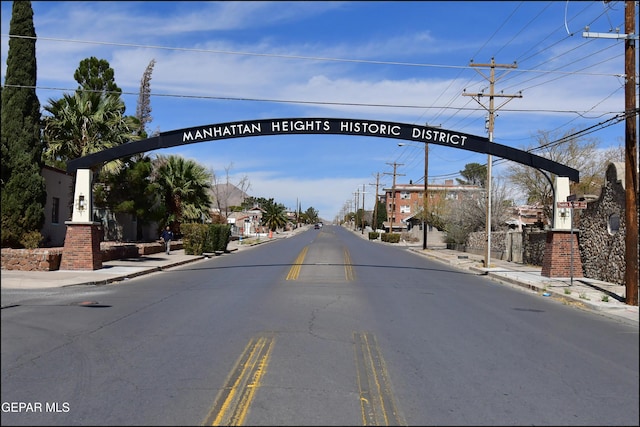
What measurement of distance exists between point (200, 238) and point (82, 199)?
13.4 meters

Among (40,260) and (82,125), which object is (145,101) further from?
(40,260)

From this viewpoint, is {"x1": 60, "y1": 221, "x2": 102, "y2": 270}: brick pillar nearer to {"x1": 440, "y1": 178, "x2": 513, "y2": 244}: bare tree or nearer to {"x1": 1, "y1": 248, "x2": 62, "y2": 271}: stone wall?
{"x1": 1, "y1": 248, "x2": 62, "y2": 271}: stone wall

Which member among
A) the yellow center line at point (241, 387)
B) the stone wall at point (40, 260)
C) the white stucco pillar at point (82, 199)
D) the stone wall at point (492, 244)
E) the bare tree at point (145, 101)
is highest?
the bare tree at point (145, 101)

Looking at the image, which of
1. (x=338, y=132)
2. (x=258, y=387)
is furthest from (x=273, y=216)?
(x=258, y=387)

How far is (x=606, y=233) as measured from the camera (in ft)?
66.3

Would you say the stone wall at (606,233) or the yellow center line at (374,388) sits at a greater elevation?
the stone wall at (606,233)

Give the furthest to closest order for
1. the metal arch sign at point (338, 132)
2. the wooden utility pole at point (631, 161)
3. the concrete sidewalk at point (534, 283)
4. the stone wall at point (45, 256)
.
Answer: the metal arch sign at point (338, 132) < the stone wall at point (45, 256) < the wooden utility pole at point (631, 161) < the concrete sidewalk at point (534, 283)

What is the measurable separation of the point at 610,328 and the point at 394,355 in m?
4.72

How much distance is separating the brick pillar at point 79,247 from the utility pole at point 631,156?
55.0ft

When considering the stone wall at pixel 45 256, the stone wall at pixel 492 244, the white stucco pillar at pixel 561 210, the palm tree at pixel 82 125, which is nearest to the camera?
the stone wall at pixel 45 256

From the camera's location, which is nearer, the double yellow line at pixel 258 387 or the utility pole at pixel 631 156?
the double yellow line at pixel 258 387

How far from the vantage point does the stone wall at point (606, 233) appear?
19078 mm

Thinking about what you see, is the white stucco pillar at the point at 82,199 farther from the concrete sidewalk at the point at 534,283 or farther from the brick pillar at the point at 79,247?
the concrete sidewalk at the point at 534,283

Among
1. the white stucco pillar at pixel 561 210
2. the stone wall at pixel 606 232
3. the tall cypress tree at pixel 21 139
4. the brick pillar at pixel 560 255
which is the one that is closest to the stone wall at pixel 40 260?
the tall cypress tree at pixel 21 139
